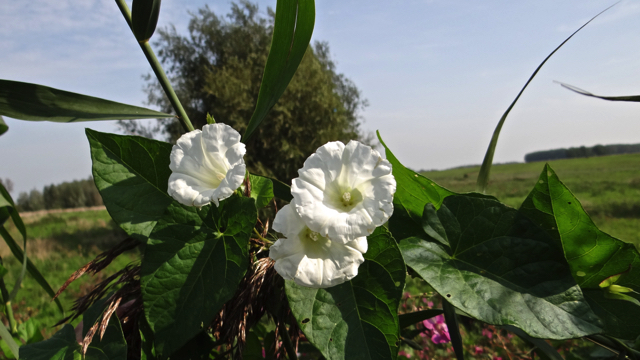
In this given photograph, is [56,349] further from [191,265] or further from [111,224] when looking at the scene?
[111,224]

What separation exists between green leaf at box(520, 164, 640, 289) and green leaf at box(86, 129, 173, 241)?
1.06 feet

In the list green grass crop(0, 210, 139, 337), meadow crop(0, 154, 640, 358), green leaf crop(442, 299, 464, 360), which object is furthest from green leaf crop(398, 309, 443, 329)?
meadow crop(0, 154, 640, 358)

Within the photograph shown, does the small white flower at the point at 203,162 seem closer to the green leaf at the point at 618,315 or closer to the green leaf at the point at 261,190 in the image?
the green leaf at the point at 261,190

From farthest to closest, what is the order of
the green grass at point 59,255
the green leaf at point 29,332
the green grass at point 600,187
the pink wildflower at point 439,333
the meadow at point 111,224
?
the green grass at point 600,187, the meadow at point 111,224, the green grass at point 59,255, the pink wildflower at point 439,333, the green leaf at point 29,332

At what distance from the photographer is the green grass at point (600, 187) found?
13.5ft

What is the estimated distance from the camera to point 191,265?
29cm

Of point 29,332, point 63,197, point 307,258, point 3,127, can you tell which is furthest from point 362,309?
point 63,197

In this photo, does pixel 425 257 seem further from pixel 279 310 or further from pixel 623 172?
pixel 623 172

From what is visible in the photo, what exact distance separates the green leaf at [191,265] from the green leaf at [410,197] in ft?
0.42

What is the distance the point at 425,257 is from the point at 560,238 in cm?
11

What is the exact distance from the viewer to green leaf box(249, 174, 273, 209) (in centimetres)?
31

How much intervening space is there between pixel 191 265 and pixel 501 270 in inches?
9.8

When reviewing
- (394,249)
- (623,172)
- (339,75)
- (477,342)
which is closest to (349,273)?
(394,249)

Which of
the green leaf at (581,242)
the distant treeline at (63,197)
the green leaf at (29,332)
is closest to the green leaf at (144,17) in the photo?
the green leaf at (581,242)
